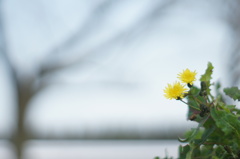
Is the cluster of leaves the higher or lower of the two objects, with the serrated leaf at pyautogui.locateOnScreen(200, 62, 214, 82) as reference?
lower

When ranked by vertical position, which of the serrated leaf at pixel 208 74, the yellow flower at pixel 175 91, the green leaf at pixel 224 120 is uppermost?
the serrated leaf at pixel 208 74

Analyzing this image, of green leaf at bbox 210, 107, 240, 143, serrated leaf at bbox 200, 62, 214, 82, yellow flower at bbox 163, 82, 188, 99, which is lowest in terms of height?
green leaf at bbox 210, 107, 240, 143

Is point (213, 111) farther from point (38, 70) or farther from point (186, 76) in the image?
point (38, 70)

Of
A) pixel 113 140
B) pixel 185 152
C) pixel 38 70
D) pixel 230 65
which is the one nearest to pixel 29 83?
pixel 38 70
